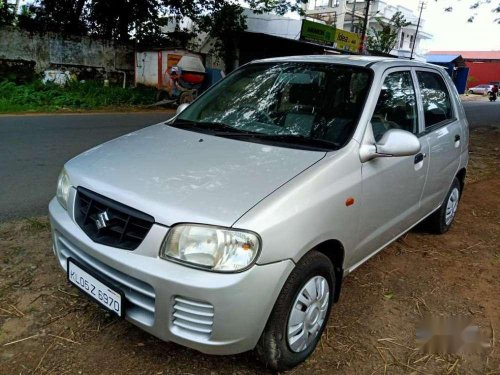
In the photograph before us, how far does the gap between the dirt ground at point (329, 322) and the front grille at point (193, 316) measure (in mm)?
429

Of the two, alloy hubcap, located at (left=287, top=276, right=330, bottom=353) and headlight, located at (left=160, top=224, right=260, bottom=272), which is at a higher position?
headlight, located at (left=160, top=224, right=260, bottom=272)

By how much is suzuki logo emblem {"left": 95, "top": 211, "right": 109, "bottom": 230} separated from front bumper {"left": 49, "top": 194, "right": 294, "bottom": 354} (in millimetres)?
110

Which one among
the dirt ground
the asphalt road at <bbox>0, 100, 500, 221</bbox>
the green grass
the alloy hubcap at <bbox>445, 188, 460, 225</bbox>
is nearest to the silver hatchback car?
the dirt ground

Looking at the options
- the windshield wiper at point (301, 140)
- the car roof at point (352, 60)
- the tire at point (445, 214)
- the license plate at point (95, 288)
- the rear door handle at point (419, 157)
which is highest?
the car roof at point (352, 60)

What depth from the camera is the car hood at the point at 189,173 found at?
1929mm

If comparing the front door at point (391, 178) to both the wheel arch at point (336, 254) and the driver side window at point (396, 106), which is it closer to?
the driver side window at point (396, 106)

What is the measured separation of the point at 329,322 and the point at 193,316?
3.73 feet

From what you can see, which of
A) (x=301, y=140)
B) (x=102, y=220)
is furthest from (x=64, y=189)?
(x=301, y=140)

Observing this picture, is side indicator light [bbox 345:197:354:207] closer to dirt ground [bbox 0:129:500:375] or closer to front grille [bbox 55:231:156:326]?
dirt ground [bbox 0:129:500:375]

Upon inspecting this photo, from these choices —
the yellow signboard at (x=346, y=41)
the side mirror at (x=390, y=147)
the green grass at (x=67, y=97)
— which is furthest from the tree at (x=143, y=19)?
the side mirror at (x=390, y=147)

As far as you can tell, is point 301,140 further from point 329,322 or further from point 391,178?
point 329,322

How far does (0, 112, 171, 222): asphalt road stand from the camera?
455 cm

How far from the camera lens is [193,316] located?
1875mm

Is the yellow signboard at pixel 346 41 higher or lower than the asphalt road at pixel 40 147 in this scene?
higher
